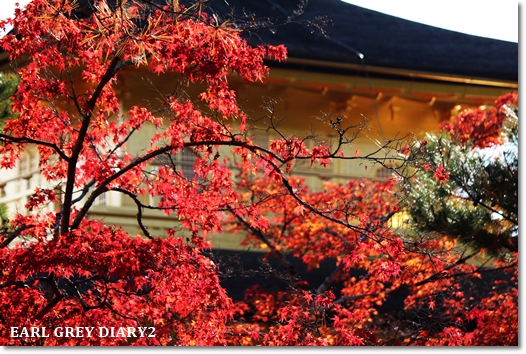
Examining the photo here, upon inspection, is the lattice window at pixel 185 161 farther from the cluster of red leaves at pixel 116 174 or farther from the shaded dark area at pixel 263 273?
the cluster of red leaves at pixel 116 174

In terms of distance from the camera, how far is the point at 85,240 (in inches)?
227

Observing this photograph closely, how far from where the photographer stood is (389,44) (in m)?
10.8

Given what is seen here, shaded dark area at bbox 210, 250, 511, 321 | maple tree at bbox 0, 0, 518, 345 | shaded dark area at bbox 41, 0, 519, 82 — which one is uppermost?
shaded dark area at bbox 41, 0, 519, 82

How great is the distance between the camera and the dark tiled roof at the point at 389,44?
9.86 meters

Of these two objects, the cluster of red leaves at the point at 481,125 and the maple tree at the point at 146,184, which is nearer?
the maple tree at the point at 146,184

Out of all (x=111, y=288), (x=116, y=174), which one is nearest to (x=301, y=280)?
(x=111, y=288)

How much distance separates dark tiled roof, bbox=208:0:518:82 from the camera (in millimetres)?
9859

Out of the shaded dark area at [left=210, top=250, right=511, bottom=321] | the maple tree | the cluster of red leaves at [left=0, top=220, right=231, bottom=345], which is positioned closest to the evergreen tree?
the maple tree

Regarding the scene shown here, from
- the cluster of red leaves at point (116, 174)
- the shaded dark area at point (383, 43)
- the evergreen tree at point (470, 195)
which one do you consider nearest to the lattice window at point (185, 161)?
the shaded dark area at point (383, 43)

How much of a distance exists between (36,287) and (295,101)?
4.18 m

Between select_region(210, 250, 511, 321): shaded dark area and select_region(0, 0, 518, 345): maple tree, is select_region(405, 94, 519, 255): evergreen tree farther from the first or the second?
select_region(210, 250, 511, 321): shaded dark area

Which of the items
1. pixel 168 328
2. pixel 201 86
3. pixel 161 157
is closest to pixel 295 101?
pixel 201 86

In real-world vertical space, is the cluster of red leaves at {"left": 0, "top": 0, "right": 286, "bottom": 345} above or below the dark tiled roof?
below

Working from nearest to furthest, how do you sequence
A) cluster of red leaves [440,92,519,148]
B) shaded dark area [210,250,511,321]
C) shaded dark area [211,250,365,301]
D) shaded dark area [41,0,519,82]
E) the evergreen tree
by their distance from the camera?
the evergreen tree, shaded dark area [211,250,365,301], shaded dark area [210,250,511,321], cluster of red leaves [440,92,519,148], shaded dark area [41,0,519,82]
